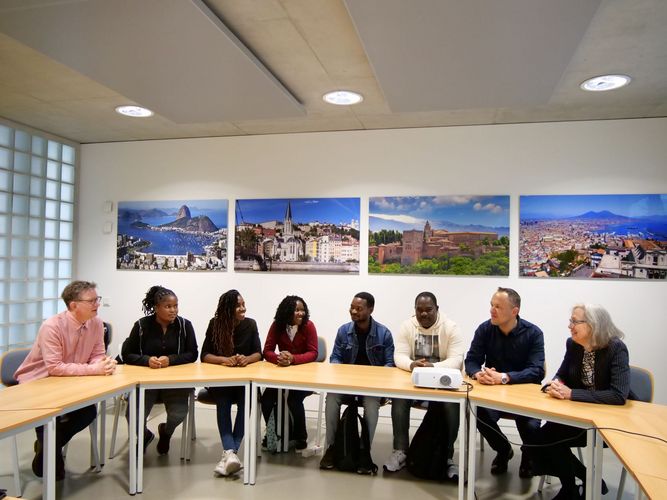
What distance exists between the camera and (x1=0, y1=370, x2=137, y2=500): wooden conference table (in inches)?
95.3

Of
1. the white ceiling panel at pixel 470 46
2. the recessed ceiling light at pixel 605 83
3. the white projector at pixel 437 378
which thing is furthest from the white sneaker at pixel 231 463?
the recessed ceiling light at pixel 605 83

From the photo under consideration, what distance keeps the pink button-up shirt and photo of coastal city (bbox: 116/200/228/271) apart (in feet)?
6.54

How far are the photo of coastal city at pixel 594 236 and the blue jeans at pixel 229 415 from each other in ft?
8.90

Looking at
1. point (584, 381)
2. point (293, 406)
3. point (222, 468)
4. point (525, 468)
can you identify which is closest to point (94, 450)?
point (222, 468)

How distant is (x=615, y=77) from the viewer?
339 centimetres

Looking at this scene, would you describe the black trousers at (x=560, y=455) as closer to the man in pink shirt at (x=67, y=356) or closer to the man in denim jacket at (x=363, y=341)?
the man in denim jacket at (x=363, y=341)

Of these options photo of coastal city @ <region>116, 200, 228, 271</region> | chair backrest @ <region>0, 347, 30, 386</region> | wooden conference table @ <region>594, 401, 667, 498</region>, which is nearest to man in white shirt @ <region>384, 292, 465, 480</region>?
wooden conference table @ <region>594, 401, 667, 498</region>

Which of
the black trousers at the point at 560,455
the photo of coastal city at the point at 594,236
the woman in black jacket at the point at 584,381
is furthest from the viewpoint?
the photo of coastal city at the point at 594,236

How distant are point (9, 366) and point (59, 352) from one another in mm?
491

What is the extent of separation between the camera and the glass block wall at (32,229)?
472cm

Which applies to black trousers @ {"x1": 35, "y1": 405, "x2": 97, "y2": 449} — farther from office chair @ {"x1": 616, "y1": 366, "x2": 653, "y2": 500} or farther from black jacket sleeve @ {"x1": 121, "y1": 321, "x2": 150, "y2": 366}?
office chair @ {"x1": 616, "y1": 366, "x2": 653, "y2": 500}

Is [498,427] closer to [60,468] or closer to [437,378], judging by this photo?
[437,378]

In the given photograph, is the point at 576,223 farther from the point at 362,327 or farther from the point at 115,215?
the point at 115,215

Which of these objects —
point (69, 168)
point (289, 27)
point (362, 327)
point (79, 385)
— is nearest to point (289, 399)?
point (362, 327)
